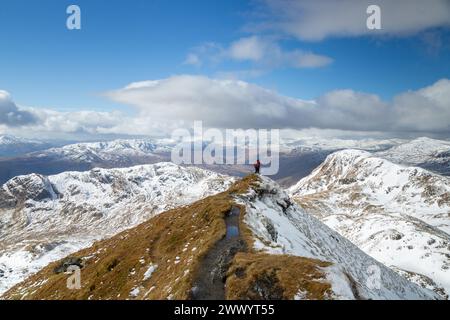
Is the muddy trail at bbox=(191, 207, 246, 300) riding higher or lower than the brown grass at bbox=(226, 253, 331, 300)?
lower

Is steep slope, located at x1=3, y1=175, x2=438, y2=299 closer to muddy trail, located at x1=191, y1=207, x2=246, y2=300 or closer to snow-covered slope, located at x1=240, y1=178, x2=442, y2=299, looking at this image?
muddy trail, located at x1=191, y1=207, x2=246, y2=300

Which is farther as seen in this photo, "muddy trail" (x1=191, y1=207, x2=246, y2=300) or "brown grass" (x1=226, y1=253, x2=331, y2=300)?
"muddy trail" (x1=191, y1=207, x2=246, y2=300)

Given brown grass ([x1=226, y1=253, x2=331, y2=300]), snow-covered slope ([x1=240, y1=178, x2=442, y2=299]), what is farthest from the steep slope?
snow-covered slope ([x1=240, y1=178, x2=442, y2=299])

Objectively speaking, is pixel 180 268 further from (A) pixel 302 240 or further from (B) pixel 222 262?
(A) pixel 302 240

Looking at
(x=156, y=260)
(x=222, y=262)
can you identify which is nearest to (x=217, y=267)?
(x=222, y=262)
